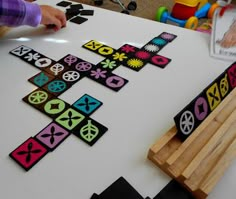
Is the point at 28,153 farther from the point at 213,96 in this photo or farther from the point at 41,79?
the point at 213,96

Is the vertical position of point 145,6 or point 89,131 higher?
point 89,131

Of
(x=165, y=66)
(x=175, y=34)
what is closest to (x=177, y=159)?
(x=165, y=66)

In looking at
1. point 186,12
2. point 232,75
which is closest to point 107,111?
point 232,75

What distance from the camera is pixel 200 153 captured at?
1.22 feet

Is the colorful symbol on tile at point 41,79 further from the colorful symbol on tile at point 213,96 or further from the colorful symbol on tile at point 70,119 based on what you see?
the colorful symbol on tile at point 213,96

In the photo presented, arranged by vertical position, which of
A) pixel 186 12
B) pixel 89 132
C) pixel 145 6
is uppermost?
pixel 89 132

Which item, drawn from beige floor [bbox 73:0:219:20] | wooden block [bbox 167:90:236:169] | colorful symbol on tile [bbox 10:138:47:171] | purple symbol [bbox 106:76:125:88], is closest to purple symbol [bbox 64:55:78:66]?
purple symbol [bbox 106:76:125:88]

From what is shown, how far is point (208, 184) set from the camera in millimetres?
339

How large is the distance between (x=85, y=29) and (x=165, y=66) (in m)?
0.28

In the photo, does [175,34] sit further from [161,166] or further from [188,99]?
[161,166]

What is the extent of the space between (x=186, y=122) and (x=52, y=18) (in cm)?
48

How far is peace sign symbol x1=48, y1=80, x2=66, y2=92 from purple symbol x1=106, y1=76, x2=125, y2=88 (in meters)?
0.10

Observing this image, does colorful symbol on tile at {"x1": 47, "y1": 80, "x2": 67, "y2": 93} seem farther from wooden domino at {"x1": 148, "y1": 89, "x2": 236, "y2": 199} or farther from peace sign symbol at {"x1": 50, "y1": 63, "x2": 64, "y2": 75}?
wooden domino at {"x1": 148, "y1": 89, "x2": 236, "y2": 199}

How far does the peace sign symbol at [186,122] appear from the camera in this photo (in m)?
0.39
